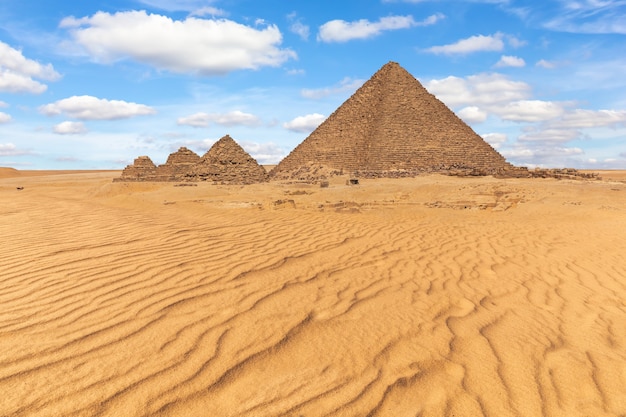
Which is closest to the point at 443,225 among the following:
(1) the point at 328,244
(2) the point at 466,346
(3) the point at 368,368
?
(1) the point at 328,244

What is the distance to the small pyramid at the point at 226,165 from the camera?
3023cm

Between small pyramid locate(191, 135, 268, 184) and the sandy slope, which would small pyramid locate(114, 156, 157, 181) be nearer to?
small pyramid locate(191, 135, 268, 184)

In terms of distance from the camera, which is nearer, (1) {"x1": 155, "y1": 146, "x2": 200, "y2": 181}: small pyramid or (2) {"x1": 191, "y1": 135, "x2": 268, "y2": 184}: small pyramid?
Answer: (2) {"x1": 191, "y1": 135, "x2": 268, "y2": 184}: small pyramid

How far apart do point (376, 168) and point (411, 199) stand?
25183 mm

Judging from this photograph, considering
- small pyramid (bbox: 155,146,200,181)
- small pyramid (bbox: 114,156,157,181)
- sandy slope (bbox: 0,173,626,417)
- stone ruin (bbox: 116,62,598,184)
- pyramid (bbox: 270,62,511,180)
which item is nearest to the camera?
sandy slope (bbox: 0,173,626,417)

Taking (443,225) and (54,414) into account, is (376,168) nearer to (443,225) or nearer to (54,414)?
(443,225)

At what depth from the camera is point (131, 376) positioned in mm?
2340

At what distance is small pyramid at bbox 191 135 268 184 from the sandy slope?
78.0 ft

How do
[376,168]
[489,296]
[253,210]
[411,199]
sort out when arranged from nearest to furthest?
1. [489,296]
2. [253,210]
3. [411,199]
4. [376,168]

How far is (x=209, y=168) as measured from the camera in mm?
30281

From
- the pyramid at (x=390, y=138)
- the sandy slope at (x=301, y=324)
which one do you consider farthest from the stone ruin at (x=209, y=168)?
the sandy slope at (x=301, y=324)

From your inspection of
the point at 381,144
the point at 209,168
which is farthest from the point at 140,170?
the point at 381,144

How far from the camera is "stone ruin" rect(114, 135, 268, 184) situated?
3033 centimetres

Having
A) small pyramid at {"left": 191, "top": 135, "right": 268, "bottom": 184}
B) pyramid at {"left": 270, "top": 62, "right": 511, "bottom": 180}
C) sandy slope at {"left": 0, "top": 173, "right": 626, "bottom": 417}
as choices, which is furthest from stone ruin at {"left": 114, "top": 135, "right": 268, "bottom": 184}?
sandy slope at {"left": 0, "top": 173, "right": 626, "bottom": 417}
